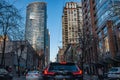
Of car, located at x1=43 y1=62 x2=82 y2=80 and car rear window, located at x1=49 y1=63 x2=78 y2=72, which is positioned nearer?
car, located at x1=43 y1=62 x2=82 y2=80

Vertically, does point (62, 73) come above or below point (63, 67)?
below

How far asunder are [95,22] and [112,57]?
3059 centimetres

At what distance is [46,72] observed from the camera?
38.7 feet

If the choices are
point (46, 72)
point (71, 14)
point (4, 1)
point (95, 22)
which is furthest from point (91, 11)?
point (46, 72)

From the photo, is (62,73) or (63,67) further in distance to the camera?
(63,67)

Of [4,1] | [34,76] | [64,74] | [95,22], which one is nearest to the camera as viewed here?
[64,74]

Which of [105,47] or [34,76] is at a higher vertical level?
[105,47]

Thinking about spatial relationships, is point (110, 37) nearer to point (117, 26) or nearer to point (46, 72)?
point (117, 26)

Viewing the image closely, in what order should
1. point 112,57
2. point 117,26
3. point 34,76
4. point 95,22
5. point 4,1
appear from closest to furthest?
point 4,1 → point 34,76 → point 117,26 → point 112,57 → point 95,22

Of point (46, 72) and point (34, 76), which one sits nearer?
point (46, 72)

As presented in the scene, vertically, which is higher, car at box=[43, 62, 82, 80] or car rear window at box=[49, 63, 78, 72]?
car rear window at box=[49, 63, 78, 72]

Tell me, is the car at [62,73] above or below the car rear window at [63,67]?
below

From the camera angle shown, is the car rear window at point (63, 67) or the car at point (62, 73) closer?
the car at point (62, 73)

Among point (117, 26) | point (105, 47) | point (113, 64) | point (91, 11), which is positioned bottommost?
point (113, 64)
